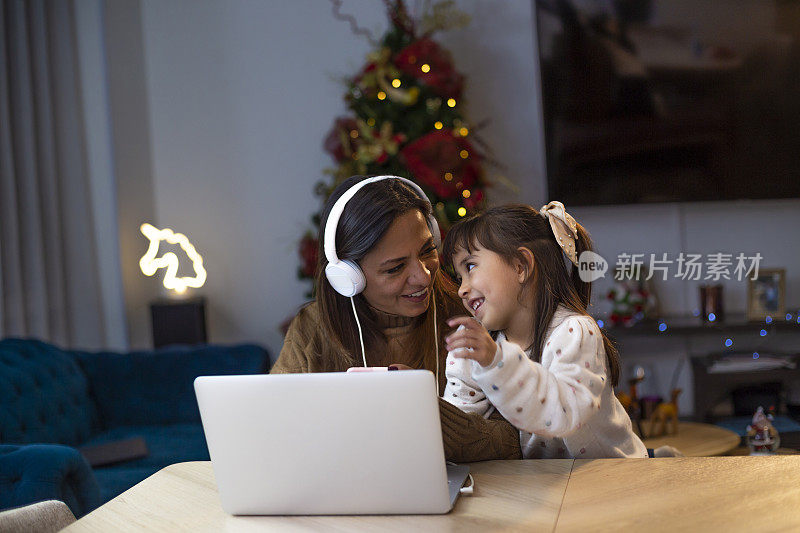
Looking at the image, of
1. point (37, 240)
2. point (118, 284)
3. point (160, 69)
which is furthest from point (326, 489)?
point (160, 69)

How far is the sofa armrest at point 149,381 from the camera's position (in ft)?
10.4

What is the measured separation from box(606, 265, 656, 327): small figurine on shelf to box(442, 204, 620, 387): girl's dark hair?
2.17m

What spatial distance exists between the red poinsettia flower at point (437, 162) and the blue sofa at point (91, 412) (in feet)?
3.06

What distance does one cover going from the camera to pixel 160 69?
4145mm

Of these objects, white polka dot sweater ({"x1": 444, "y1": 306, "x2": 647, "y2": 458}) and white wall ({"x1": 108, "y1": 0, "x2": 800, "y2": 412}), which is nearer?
white polka dot sweater ({"x1": 444, "y1": 306, "x2": 647, "y2": 458})

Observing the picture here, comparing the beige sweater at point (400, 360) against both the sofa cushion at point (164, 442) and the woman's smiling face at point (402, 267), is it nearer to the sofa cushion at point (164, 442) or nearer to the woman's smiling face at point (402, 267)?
the woman's smiling face at point (402, 267)

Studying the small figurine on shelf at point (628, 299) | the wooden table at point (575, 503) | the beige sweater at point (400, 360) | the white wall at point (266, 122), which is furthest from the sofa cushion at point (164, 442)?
the small figurine on shelf at point (628, 299)

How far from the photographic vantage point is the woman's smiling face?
5.41 ft

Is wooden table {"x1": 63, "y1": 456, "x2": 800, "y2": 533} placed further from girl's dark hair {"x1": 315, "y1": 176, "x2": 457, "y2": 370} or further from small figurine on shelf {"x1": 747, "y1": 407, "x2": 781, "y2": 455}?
small figurine on shelf {"x1": 747, "y1": 407, "x2": 781, "y2": 455}

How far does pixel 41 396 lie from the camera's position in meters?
2.73

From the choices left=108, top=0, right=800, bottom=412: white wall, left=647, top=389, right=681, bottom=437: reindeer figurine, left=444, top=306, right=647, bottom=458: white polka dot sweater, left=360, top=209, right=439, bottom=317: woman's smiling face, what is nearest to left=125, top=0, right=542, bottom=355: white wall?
left=108, top=0, right=800, bottom=412: white wall

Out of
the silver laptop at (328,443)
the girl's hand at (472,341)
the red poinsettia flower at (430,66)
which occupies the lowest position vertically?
the silver laptop at (328,443)

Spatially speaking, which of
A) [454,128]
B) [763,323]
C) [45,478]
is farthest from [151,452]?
[763,323]

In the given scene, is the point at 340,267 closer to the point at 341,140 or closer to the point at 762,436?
the point at 762,436
